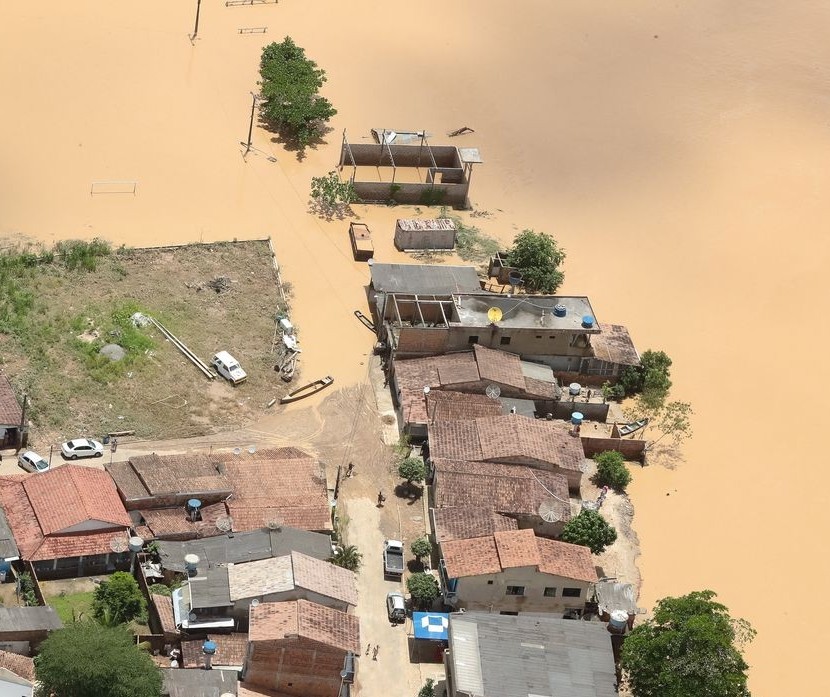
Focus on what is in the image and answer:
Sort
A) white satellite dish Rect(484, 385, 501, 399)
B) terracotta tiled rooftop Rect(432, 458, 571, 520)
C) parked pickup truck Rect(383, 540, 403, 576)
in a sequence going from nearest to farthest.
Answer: parked pickup truck Rect(383, 540, 403, 576)
terracotta tiled rooftop Rect(432, 458, 571, 520)
white satellite dish Rect(484, 385, 501, 399)

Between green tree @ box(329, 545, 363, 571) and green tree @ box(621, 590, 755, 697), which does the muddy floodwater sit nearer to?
green tree @ box(621, 590, 755, 697)

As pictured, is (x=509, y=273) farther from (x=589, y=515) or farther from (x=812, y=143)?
(x=812, y=143)

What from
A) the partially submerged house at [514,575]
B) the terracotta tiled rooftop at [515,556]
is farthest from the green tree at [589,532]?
the partially submerged house at [514,575]

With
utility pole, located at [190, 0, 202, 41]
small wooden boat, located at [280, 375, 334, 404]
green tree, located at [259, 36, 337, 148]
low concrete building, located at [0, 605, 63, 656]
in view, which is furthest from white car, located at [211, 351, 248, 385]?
utility pole, located at [190, 0, 202, 41]

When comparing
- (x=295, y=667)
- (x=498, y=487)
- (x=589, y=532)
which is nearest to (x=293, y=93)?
(x=498, y=487)

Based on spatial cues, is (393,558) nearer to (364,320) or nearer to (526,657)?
(526,657)

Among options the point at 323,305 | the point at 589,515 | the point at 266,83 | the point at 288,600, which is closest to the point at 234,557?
the point at 288,600
